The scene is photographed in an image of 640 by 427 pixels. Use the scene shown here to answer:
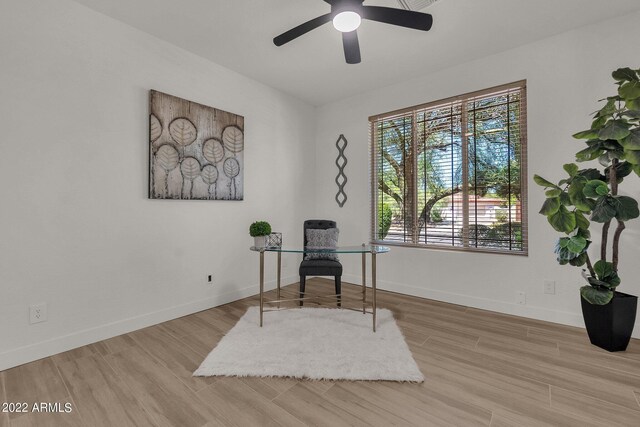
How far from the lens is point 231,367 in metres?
2.00

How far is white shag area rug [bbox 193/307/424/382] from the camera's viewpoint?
6.40 ft

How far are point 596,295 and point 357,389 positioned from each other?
196 centimetres

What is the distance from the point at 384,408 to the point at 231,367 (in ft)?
3.38

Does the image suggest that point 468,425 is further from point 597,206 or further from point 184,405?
point 597,206

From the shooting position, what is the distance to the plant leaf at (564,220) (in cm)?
223

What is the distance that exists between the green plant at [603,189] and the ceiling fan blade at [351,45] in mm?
1797

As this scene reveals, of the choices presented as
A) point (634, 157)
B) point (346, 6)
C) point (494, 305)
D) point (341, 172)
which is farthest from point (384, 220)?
point (346, 6)

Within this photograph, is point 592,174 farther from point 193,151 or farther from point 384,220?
point 193,151

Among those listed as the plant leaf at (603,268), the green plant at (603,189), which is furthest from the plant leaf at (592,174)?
the plant leaf at (603,268)

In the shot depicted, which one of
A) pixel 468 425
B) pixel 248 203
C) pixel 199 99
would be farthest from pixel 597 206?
pixel 199 99

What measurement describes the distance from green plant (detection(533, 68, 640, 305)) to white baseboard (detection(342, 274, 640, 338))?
0.57 m

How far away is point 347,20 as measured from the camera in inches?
79.0

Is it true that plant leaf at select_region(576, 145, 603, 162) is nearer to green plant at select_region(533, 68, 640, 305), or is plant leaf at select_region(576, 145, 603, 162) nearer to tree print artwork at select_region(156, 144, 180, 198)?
green plant at select_region(533, 68, 640, 305)

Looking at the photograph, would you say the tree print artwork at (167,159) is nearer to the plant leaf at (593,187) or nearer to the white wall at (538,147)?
the white wall at (538,147)
